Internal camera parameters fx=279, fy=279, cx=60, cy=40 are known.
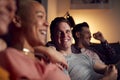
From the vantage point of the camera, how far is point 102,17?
11.6 ft

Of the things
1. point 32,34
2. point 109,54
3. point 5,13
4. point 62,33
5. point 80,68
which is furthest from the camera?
point 109,54

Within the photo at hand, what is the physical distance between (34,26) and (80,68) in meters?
0.76

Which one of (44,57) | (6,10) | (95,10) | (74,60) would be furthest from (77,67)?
(95,10)

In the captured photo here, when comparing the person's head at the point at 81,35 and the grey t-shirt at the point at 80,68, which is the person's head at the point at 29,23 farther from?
the person's head at the point at 81,35

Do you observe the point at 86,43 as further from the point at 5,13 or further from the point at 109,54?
the point at 5,13

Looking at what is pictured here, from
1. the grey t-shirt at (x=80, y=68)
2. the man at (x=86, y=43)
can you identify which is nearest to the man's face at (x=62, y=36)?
the grey t-shirt at (x=80, y=68)

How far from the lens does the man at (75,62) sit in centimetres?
171

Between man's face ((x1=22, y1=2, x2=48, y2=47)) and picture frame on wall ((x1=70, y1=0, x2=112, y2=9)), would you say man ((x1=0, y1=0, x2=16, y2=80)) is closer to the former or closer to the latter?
man's face ((x1=22, y1=2, x2=48, y2=47))

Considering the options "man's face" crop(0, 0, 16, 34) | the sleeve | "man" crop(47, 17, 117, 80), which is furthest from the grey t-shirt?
"man's face" crop(0, 0, 16, 34)

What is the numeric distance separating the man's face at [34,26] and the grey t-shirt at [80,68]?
0.69 meters

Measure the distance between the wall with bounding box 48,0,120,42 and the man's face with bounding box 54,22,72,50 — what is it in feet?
5.41

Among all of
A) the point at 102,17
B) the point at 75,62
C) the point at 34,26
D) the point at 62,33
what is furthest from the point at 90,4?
the point at 34,26

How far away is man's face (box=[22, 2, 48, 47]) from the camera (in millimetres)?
1050

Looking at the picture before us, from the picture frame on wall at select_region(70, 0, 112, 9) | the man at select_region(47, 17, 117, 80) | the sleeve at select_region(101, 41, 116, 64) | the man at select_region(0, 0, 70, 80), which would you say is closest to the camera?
the man at select_region(0, 0, 70, 80)
